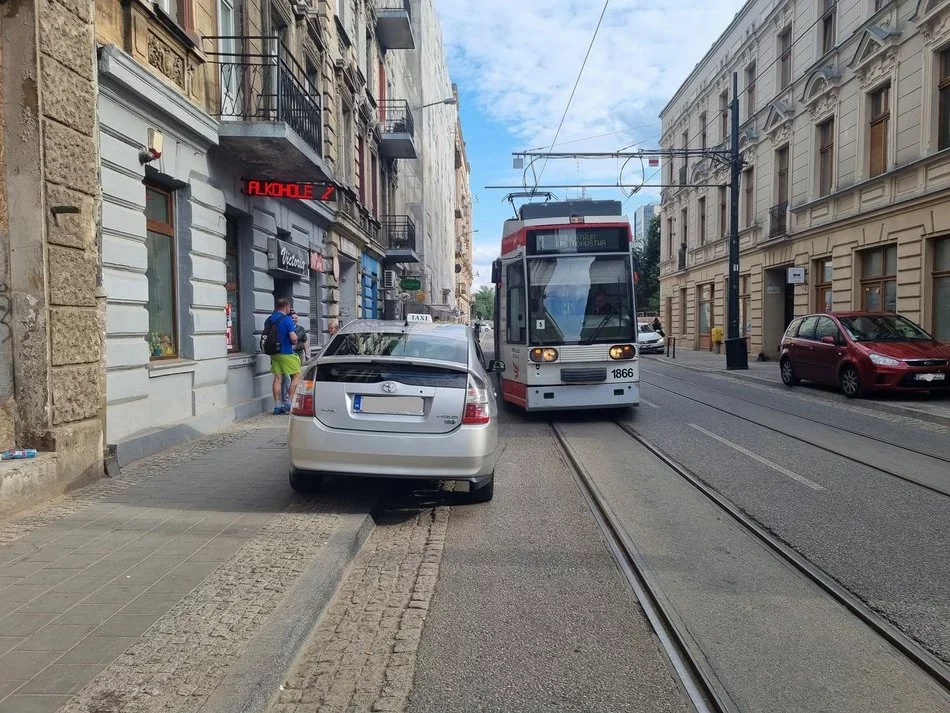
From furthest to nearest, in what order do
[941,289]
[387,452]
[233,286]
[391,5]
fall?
[391,5], [941,289], [233,286], [387,452]

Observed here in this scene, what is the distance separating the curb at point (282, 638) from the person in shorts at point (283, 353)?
257 inches

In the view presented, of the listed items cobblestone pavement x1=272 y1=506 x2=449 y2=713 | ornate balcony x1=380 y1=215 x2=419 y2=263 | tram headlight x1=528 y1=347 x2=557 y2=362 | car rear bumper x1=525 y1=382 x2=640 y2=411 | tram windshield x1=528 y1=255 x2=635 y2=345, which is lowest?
cobblestone pavement x1=272 y1=506 x2=449 y2=713

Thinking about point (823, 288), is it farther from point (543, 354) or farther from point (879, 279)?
point (543, 354)

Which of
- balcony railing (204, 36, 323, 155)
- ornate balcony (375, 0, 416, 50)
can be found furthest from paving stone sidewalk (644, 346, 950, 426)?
ornate balcony (375, 0, 416, 50)

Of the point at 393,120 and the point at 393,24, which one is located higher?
the point at 393,24

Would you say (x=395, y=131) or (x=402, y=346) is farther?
(x=395, y=131)

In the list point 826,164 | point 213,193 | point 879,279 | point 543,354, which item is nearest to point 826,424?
point 543,354

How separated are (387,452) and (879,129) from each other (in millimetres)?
18942

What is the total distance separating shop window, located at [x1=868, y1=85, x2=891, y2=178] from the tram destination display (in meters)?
12.1

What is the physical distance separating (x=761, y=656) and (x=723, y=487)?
3400 mm

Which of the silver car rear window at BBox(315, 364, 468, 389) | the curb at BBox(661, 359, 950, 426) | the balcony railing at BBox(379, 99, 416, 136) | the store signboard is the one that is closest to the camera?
the silver car rear window at BBox(315, 364, 468, 389)

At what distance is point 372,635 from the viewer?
3.68 m

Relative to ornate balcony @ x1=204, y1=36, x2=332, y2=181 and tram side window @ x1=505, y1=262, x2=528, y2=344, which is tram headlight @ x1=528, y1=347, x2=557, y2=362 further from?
ornate balcony @ x1=204, y1=36, x2=332, y2=181

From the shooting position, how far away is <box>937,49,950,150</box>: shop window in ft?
53.2
